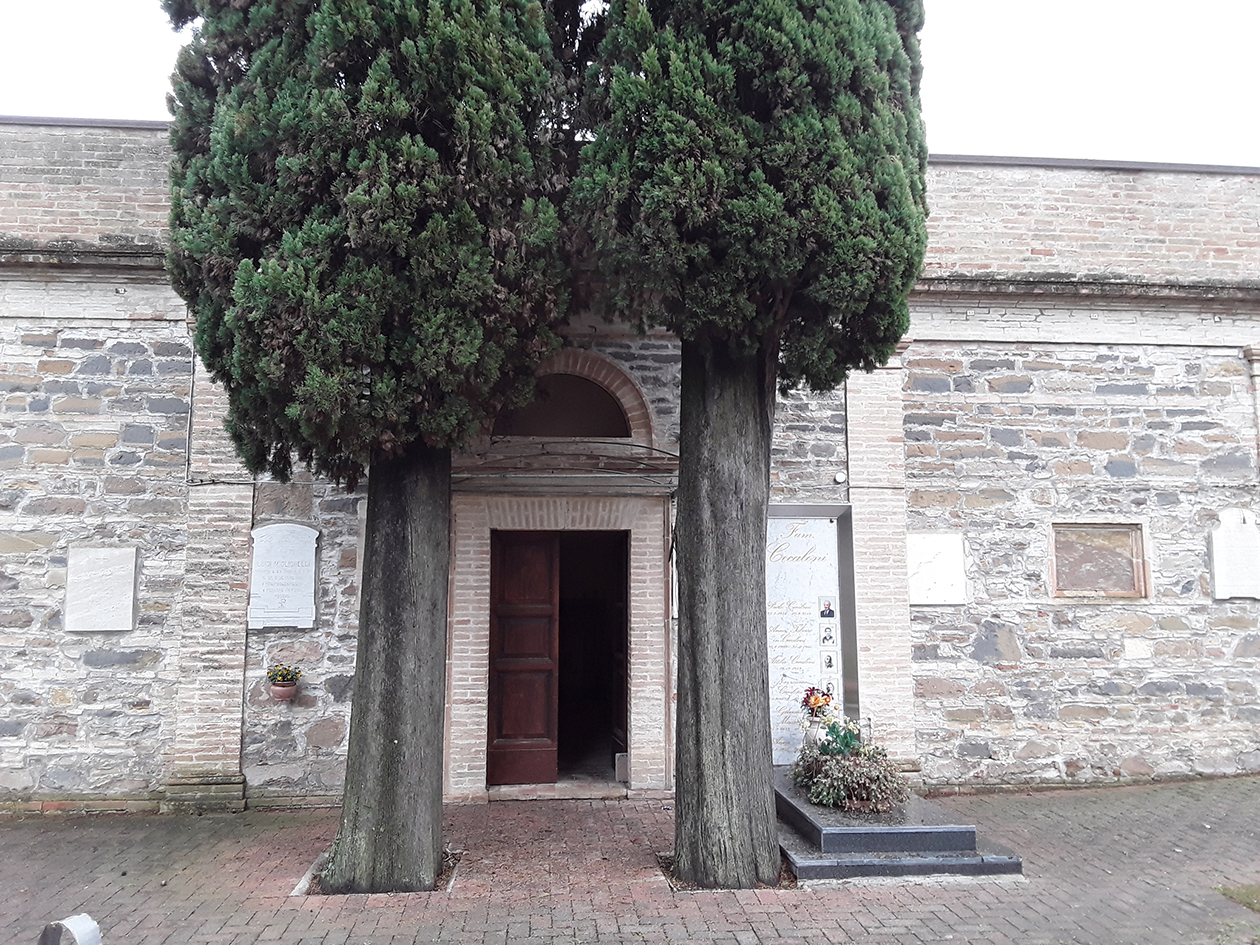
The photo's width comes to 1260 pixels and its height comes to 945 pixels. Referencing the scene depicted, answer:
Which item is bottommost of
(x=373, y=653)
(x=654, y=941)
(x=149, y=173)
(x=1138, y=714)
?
(x=654, y=941)

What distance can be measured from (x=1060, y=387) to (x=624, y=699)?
4843mm

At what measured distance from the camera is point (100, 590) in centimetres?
688

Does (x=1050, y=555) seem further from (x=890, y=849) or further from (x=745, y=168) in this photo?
(x=745, y=168)

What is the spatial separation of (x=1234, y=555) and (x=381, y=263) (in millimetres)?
7668

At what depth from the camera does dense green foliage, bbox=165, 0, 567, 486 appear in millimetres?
4633

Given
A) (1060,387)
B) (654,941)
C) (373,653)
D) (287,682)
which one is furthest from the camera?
(1060,387)

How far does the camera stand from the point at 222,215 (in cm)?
490

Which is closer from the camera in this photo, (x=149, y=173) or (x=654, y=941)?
(x=654, y=941)

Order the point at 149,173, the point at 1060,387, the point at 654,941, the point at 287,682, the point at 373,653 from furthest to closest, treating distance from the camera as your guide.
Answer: the point at 1060,387 → the point at 149,173 → the point at 287,682 → the point at 373,653 → the point at 654,941

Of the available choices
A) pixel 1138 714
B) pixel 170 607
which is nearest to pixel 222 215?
pixel 170 607

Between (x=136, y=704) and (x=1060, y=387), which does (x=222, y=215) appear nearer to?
(x=136, y=704)

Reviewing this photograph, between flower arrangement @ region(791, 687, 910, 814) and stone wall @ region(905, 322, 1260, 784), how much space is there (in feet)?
4.83

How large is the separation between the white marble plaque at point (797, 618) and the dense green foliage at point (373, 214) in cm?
343

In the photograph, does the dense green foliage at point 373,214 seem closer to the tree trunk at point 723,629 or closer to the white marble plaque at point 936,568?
the tree trunk at point 723,629
